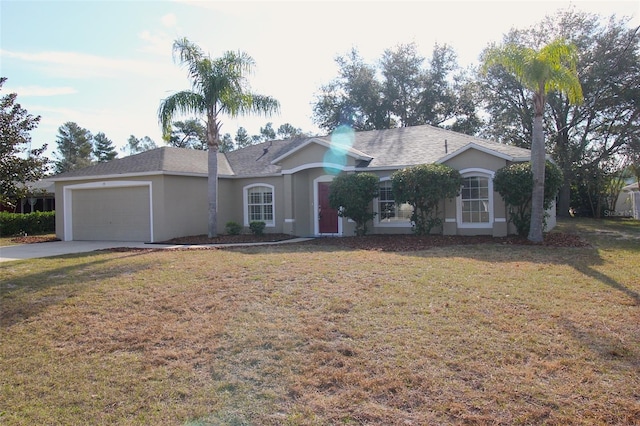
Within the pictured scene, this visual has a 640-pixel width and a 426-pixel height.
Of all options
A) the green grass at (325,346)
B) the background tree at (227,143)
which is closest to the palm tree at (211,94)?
the green grass at (325,346)

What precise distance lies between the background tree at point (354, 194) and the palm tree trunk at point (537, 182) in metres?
5.06

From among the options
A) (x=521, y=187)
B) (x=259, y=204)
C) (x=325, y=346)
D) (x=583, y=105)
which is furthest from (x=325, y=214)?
(x=583, y=105)

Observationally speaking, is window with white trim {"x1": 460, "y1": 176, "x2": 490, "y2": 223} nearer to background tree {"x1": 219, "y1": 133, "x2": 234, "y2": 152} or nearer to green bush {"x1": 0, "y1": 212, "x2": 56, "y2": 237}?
green bush {"x1": 0, "y1": 212, "x2": 56, "y2": 237}

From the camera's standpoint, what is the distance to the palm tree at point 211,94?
623 inches

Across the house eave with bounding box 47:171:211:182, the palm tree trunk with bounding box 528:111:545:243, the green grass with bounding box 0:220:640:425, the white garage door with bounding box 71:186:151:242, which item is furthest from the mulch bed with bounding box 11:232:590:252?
the green grass with bounding box 0:220:640:425

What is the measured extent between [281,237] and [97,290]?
31.4 ft

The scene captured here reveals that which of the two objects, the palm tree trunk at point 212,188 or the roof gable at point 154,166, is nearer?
the palm tree trunk at point 212,188

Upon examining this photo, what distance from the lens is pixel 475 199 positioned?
15.8 metres

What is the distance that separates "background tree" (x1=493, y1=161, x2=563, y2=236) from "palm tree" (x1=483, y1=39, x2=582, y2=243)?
29cm

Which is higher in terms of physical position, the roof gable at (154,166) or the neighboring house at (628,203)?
the roof gable at (154,166)

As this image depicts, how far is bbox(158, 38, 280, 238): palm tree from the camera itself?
52.0 feet

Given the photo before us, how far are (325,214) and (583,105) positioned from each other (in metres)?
20.2

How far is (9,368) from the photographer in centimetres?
529

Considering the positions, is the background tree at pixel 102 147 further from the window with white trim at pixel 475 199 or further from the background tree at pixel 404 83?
the window with white trim at pixel 475 199
